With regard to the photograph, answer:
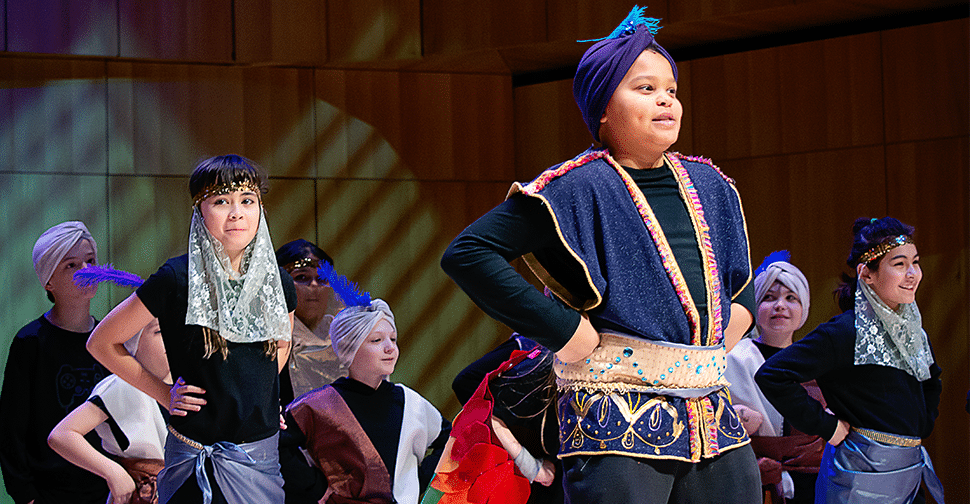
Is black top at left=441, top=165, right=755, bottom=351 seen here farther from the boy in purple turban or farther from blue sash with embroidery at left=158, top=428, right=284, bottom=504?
blue sash with embroidery at left=158, top=428, right=284, bottom=504

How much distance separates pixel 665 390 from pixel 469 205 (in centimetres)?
523

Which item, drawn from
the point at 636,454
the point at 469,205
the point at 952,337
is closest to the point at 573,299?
the point at 636,454

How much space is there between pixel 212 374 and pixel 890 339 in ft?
7.29

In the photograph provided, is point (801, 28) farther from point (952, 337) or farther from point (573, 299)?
point (573, 299)

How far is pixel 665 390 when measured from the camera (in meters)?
1.77

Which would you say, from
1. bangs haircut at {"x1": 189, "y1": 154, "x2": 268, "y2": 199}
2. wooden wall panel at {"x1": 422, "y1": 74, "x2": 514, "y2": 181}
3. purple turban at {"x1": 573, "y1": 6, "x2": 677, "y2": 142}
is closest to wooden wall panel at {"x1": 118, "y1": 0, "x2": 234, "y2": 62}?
wooden wall panel at {"x1": 422, "y1": 74, "x2": 514, "y2": 181}

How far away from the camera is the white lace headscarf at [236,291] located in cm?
279

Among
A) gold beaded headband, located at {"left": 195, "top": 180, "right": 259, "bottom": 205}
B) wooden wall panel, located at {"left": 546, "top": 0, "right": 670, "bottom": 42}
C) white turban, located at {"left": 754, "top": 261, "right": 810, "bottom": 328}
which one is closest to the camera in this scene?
gold beaded headband, located at {"left": 195, "top": 180, "right": 259, "bottom": 205}

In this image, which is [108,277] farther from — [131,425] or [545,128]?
[545,128]

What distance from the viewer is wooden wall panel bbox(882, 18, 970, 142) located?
5465 mm

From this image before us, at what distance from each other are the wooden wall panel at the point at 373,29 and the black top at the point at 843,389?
3.84 m

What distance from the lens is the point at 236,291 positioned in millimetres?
2881

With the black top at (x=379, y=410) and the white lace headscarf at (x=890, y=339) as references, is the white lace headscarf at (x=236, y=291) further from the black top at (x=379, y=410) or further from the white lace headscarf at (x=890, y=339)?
the white lace headscarf at (x=890, y=339)

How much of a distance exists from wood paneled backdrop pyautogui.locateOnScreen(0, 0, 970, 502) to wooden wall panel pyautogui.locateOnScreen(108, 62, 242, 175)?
0.01m
